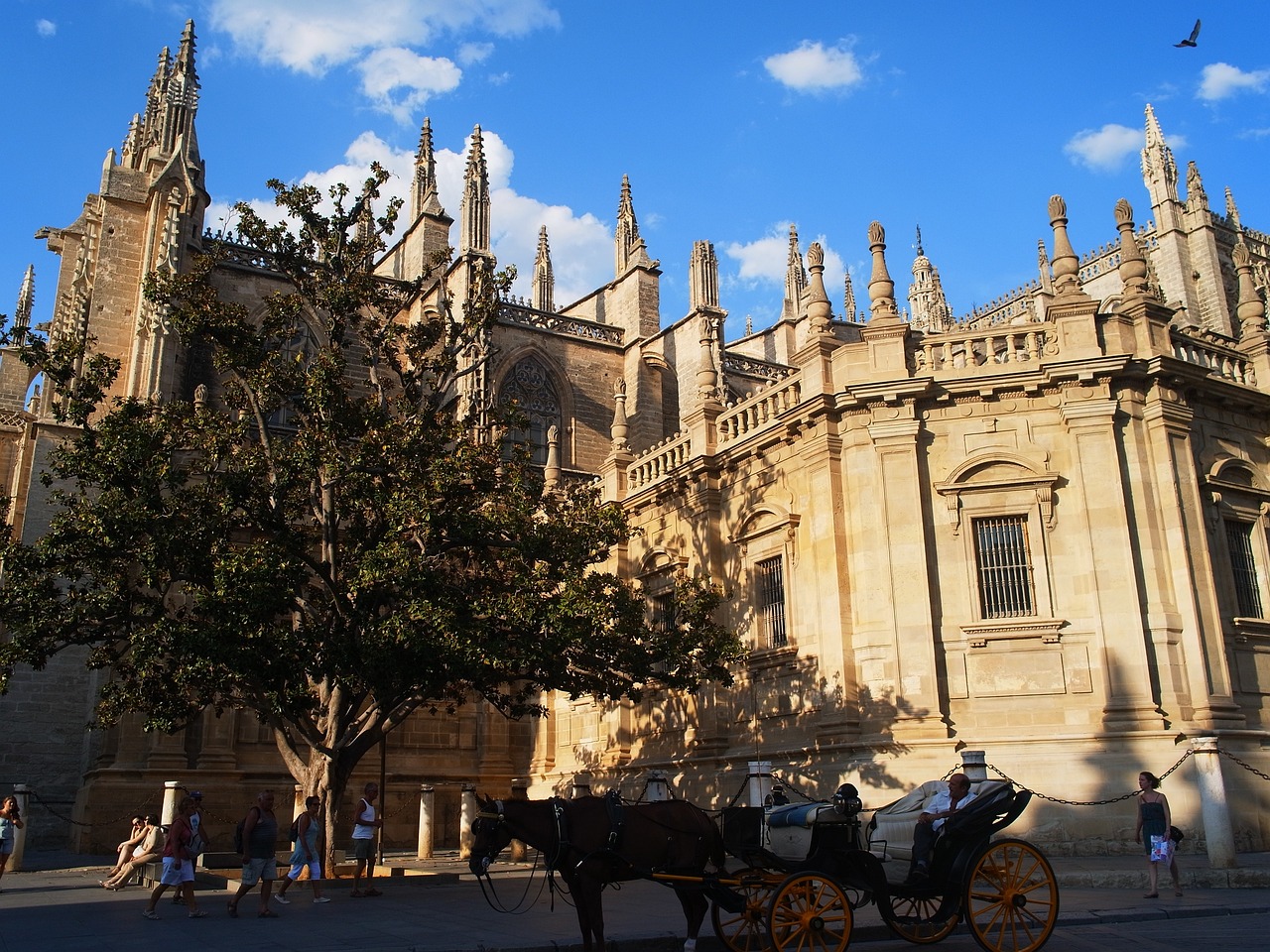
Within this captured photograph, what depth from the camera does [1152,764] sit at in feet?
49.5

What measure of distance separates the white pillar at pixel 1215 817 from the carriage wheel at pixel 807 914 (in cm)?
716

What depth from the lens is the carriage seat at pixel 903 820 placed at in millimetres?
9141

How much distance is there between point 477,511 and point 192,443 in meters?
4.47

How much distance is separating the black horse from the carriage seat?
1.42 metres

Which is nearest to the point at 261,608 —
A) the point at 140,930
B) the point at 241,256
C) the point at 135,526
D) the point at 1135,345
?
the point at 135,526

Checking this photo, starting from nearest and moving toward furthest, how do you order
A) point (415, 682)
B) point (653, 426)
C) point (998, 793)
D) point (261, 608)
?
point (998, 793)
point (261, 608)
point (415, 682)
point (653, 426)

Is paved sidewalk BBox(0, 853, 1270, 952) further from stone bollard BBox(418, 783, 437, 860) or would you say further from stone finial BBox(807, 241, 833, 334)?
stone finial BBox(807, 241, 833, 334)

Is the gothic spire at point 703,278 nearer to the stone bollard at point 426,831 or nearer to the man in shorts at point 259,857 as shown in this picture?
the stone bollard at point 426,831

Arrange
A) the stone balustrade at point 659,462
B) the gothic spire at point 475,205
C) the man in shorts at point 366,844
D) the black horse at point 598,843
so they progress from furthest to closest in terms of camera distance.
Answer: the gothic spire at point 475,205, the stone balustrade at point 659,462, the man in shorts at point 366,844, the black horse at point 598,843

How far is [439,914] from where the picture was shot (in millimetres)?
11773

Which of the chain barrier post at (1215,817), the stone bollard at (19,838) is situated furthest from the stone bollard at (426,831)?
the chain barrier post at (1215,817)

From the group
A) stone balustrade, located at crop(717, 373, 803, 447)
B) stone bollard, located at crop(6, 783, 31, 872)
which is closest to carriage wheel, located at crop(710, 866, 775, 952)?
stone balustrade, located at crop(717, 373, 803, 447)

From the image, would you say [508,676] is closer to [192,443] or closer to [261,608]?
[261,608]

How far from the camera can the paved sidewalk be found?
9.52 metres
